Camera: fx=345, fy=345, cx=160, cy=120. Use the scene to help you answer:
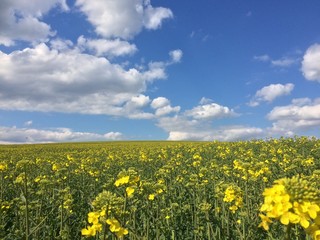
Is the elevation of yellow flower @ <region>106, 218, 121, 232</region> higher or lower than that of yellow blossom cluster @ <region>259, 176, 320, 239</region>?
lower

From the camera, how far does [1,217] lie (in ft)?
26.5

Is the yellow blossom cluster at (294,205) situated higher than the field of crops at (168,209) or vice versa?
the yellow blossom cluster at (294,205)

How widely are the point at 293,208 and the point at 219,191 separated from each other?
16.3 feet

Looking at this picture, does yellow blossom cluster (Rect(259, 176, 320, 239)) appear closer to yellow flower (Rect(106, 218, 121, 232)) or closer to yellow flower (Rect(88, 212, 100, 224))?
yellow flower (Rect(106, 218, 121, 232))

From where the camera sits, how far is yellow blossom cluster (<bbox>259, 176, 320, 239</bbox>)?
9.10 ft

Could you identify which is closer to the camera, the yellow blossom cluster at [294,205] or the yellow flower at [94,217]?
the yellow blossom cluster at [294,205]

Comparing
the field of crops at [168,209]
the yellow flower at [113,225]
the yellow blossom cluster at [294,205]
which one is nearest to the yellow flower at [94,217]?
the field of crops at [168,209]

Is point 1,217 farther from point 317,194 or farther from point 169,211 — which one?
point 317,194

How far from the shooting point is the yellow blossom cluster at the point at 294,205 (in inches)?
109

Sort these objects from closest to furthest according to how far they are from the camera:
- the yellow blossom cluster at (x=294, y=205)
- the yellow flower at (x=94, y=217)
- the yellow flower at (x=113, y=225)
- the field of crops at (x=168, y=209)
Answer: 1. the yellow blossom cluster at (x=294, y=205)
2. the field of crops at (x=168, y=209)
3. the yellow flower at (x=113, y=225)
4. the yellow flower at (x=94, y=217)

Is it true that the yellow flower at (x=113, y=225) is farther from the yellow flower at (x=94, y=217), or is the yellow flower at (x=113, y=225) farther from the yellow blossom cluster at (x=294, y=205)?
the yellow blossom cluster at (x=294, y=205)

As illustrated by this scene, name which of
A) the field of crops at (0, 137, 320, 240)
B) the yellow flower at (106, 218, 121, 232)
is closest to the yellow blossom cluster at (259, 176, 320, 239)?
the field of crops at (0, 137, 320, 240)

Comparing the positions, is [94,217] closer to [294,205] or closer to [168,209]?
[294,205]

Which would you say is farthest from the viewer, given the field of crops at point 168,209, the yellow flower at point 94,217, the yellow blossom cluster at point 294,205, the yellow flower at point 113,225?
the yellow flower at point 94,217
